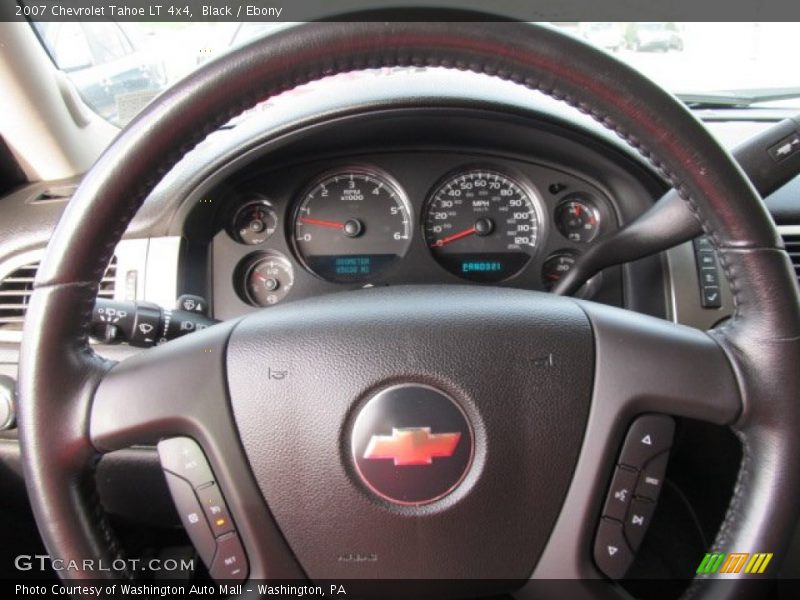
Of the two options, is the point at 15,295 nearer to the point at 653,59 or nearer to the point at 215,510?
the point at 215,510

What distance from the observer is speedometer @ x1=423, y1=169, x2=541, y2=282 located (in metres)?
1.96

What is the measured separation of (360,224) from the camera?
6.37 feet

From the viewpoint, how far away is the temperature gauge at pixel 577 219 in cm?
194

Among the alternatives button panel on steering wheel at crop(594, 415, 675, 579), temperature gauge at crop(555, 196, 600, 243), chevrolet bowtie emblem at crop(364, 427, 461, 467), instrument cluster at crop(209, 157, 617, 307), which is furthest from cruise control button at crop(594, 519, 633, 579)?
temperature gauge at crop(555, 196, 600, 243)

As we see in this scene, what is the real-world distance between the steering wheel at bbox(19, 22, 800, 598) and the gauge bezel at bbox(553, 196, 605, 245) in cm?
87

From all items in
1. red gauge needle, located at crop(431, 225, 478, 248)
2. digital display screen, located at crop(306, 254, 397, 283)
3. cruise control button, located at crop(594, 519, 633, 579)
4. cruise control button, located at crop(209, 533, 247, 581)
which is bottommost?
cruise control button, located at crop(209, 533, 247, 581)

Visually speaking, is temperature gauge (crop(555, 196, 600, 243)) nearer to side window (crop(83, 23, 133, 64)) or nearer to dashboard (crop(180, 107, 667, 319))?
dashboard (crop(180, 107, 667, 319))

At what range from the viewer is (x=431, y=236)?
198cm

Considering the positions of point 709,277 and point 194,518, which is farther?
point 709,277

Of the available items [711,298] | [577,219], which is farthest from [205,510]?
[577,219]

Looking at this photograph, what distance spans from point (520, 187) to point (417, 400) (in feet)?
3.64

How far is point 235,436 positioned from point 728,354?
70 centimetres

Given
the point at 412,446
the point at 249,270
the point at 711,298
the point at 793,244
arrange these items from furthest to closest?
the point at 249,270, the point at 793,244, the point at 711,298, the point at 412,446

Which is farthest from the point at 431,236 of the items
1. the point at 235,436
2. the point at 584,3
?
the point at 235,436
